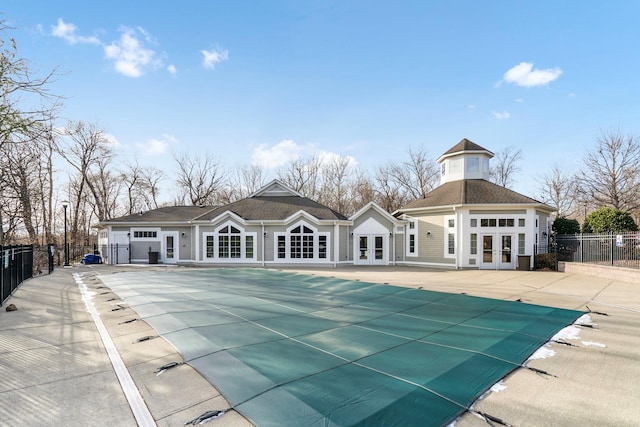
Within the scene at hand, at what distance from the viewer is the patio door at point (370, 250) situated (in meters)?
20.5

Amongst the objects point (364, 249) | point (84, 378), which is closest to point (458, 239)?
point (364, 249)

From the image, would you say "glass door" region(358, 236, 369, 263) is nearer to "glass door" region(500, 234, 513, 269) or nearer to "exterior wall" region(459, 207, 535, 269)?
"exterior wall" region(459, 207, 535, 269)

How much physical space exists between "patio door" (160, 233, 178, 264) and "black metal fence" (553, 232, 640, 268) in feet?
75.5

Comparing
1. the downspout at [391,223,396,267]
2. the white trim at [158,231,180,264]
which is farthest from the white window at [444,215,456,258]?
the white trim at [158,231,180,264]

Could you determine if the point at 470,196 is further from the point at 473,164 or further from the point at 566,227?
the point at 566,227

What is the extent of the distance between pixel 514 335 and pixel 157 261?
2070cm

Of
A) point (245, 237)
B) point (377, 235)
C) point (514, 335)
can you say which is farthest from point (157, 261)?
point (514, 335)

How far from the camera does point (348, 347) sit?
16.7ft

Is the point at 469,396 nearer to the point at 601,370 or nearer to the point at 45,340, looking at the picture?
the point at 601,370

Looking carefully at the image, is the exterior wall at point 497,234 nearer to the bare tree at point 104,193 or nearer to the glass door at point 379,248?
the glass door at point 379,248

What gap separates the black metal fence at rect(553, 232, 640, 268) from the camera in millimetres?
13641

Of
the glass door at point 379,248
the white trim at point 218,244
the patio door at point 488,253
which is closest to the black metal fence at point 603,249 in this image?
the patio door at point 488,253

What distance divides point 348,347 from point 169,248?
63.9 feet

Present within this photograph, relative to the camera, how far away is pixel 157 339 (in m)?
5.39
